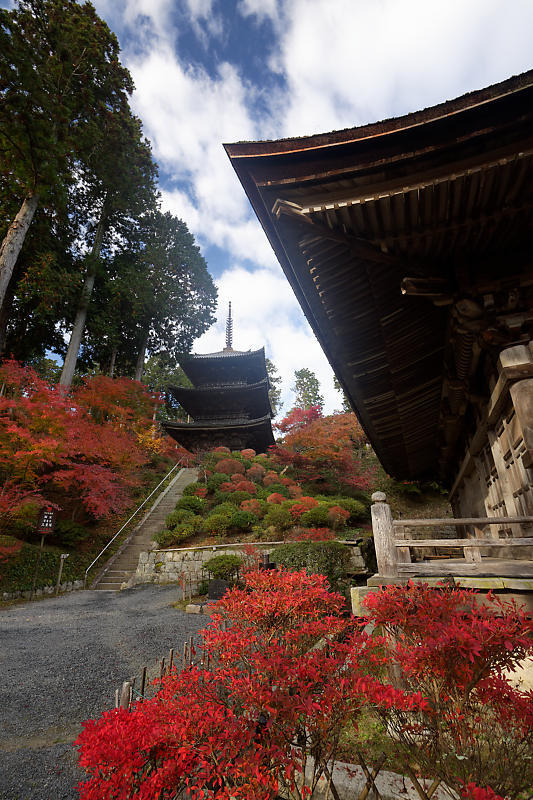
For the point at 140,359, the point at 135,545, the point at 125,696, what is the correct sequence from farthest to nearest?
the point at 140,359
the point at 135,545
the point at 125,696

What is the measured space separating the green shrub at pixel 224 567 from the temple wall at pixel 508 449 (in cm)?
769

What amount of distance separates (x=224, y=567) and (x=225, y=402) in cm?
1569

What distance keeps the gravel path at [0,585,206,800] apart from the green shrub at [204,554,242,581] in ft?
4.41

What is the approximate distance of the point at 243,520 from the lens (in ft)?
47.8

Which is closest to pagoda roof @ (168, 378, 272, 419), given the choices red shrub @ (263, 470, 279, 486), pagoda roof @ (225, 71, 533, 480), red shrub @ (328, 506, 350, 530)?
red shrub @ (263, 470, 279, 486)

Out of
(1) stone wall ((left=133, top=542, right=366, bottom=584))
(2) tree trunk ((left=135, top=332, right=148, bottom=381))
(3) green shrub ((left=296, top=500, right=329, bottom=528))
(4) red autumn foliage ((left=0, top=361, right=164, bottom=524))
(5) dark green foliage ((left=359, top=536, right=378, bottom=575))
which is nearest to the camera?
(4) red autumn foliage ((left=0, top=361, right=164, bottom=524))

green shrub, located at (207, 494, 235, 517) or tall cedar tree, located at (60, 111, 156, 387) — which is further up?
tall cedar tree, located at (60, 111, 156, 387)

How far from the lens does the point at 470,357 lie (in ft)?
12.4

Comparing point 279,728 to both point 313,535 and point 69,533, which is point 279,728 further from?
point 69,533

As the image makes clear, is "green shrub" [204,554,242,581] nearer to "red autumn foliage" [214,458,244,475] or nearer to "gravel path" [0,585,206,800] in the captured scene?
"gravel path" [0,585,206,800]

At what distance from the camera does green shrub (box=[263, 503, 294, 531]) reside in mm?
14242

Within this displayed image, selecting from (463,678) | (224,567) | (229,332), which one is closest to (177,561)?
(224,567)

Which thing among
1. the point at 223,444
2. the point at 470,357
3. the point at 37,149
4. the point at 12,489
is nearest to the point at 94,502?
the point at 12,489

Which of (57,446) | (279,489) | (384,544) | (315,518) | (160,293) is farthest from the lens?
(160,293)
